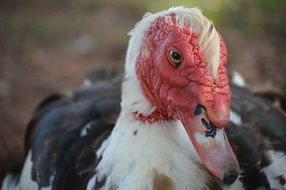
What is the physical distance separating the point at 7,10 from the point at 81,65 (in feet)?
4.05

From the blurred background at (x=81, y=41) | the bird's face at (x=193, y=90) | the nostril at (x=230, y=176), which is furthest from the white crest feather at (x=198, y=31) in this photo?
the blurred background at (x=81, y=41)

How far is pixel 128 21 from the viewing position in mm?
7543

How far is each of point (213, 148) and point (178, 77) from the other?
0.37 meters

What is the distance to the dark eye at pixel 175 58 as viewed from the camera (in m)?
3.34

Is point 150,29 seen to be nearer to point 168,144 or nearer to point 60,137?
point 168,144

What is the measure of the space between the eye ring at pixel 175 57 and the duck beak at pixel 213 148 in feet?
→ 0.80

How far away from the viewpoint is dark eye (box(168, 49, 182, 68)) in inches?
131

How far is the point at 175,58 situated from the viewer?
335 centimetres

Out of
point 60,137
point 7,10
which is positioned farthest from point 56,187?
point 7,10

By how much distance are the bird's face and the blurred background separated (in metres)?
2.70

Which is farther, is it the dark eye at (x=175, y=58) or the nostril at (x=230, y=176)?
the dark eye at (x=175, y=58)

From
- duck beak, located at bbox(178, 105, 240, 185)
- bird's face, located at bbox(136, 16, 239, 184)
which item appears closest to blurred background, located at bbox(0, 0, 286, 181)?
bird's face, located at bbox(136, 16, 239, 184)

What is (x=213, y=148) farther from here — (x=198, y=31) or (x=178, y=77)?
(x=198, y=31)

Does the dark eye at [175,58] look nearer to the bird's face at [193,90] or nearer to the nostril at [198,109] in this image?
the bird's face at [193,90]
